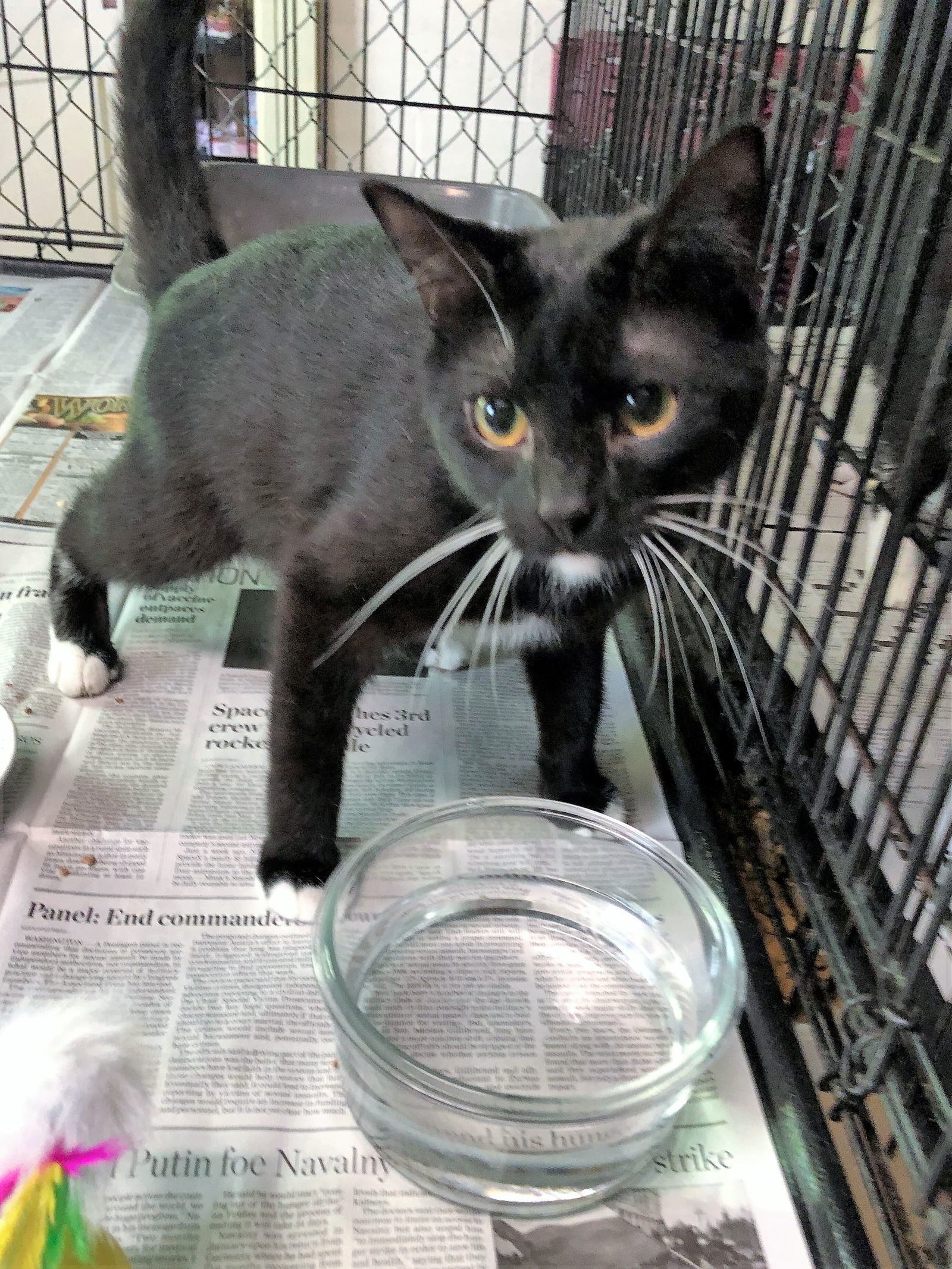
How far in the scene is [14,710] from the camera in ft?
2.57

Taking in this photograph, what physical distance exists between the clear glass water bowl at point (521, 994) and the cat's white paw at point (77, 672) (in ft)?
1.02

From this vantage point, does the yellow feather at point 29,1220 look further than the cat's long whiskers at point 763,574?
No

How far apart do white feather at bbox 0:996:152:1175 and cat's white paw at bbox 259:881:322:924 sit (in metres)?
0.23

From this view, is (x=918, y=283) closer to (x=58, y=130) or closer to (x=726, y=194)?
(x=726, y=194)

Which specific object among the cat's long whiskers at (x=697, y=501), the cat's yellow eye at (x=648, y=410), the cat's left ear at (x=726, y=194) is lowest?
the cat's long whiskers at (x=697, y=501)

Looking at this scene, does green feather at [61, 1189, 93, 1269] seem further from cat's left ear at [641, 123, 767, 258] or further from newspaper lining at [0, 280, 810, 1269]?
cat's left ear at [641, 123, 767, 258]

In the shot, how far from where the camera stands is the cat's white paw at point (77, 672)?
0.79m

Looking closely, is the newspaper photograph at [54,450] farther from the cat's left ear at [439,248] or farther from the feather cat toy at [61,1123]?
the feather cat toy at [61,1123]

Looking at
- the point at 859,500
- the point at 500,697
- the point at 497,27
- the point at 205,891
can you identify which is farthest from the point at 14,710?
the point at 497,27

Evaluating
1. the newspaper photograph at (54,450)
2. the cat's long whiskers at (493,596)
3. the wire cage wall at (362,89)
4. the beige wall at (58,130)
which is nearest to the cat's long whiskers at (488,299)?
the cat's long whiskers at (493,596)

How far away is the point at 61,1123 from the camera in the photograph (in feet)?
1.18

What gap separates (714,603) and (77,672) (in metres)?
0.51

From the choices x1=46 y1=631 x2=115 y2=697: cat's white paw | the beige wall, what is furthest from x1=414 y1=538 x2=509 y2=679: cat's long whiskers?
the beige wall

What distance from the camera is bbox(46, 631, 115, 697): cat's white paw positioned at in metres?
0.79
